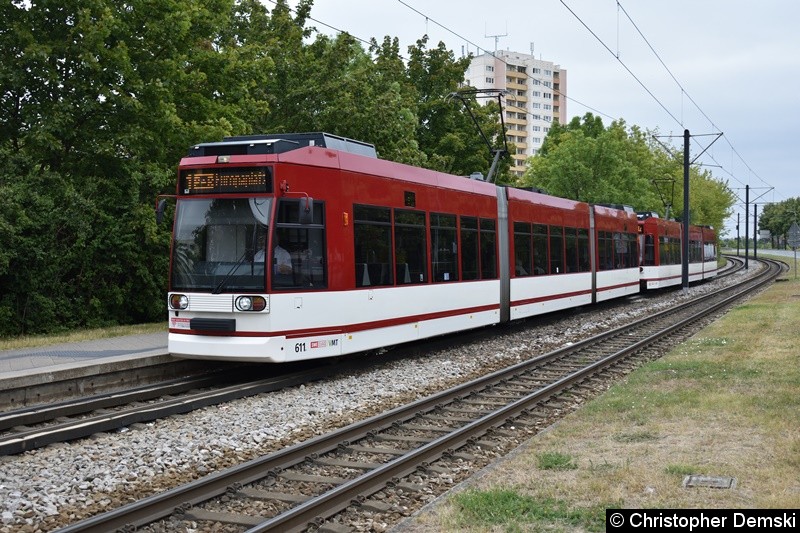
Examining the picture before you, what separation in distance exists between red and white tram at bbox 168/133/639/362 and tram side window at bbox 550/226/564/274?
590 cm

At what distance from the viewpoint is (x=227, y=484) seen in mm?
6859

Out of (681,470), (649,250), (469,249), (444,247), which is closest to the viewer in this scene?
(681,470)

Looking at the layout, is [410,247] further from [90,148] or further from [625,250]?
[625,250]

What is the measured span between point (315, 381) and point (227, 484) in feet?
18.6

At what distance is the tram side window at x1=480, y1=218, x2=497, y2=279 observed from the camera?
17.5 meters

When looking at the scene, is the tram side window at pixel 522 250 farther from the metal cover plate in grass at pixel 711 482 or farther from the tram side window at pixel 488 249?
the metal cover plate in grass at pixel 711 482

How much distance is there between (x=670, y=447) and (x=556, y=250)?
14.8m

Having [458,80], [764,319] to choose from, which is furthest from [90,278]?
[458,80]

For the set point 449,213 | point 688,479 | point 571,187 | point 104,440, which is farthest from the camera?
point 571,187

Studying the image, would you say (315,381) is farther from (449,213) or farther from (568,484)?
(568,484)

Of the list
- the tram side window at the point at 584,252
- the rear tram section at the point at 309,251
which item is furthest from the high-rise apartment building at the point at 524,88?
the rear tram section at the point at 309,251

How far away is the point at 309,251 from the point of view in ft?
39.0

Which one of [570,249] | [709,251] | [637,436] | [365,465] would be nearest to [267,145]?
[365,465]

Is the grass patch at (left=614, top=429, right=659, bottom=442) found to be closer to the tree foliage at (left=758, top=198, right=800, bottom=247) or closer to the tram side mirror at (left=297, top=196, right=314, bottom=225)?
the tram side mirror at (left=297, top=196, right=314, bottom=225)
